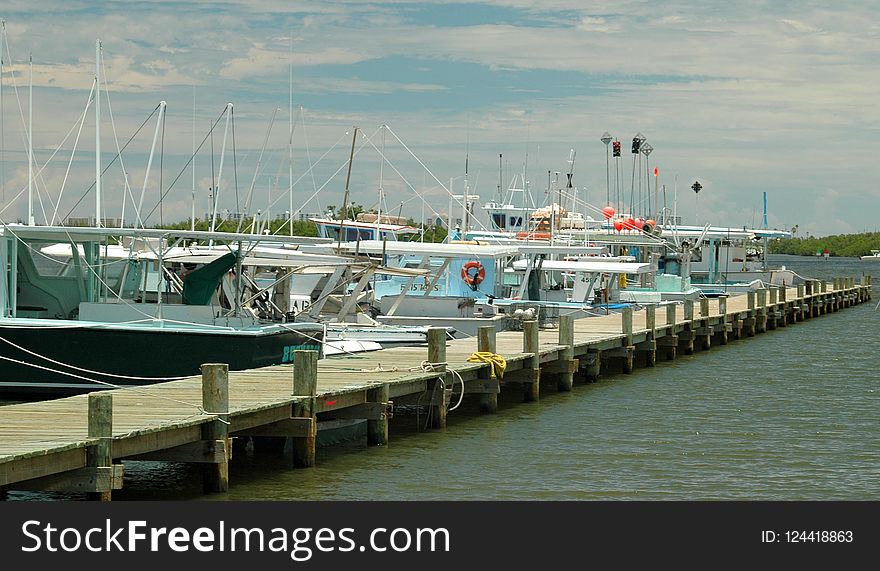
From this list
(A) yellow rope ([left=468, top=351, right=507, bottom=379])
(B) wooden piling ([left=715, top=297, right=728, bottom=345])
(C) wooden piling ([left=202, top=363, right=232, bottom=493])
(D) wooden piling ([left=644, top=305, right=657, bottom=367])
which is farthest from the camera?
(B) wooden piling ([left=715, top=297, right=728, bottom=345])

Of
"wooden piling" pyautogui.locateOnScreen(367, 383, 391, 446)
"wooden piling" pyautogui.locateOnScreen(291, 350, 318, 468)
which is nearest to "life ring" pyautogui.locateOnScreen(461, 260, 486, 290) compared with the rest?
"wooden piling" pyautogui.locateOnScreen(367, 383, 391, 446)

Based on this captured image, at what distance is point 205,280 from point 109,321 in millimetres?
1795

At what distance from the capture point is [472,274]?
35.7 m

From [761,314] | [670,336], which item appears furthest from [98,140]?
[761,314]

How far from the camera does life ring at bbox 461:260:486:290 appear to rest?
35.7 meters

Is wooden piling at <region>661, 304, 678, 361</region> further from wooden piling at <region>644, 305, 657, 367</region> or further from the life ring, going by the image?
the life ring

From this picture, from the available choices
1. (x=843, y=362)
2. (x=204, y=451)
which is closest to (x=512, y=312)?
(x=843, y=362)

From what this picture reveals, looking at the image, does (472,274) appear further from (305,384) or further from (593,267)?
(305,384)

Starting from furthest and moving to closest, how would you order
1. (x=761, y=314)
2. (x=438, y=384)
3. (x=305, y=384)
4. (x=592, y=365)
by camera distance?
(x=761, y=314), (x=592, y=365), (x=438, y=384), (x=305, y=384)

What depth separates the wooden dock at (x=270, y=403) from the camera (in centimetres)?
1441

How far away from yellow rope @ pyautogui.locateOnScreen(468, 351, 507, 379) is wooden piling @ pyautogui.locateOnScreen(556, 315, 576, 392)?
3.72 m
